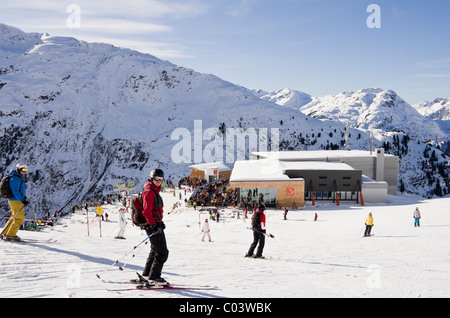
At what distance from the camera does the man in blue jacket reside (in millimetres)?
8516

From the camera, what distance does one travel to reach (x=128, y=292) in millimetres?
5602

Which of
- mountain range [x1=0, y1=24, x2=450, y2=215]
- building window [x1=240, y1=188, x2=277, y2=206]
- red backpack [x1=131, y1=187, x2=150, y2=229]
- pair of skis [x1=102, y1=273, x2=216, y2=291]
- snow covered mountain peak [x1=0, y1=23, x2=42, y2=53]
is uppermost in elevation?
snow covered mountain peak [x1=0, y1=23, x2=42, y2=53]

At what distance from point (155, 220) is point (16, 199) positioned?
5.24 m

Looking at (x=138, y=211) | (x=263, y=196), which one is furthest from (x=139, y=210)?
(x=263, y=196)

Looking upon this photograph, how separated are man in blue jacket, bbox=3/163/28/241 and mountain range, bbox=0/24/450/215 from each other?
6353 cm

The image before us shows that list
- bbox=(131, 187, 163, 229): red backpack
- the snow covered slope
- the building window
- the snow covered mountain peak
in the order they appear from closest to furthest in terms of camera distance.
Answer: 1. bbox=(131, 187, 163, 229): red backpack
2. the building window
3. the snow covered slope
4. the snow covered mountain peak

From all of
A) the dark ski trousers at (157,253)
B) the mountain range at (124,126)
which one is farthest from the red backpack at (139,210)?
the mountain range at (124,126)

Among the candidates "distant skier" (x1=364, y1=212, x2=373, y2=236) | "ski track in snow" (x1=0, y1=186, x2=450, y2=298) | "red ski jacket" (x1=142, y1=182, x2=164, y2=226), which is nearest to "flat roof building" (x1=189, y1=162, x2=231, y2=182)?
"distant skier" (x1=364, y1=212, x2=373, y2=236)

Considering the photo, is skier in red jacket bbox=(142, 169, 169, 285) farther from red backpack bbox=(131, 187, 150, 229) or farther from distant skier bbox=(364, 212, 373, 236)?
distant skier bbox=(364, 212, 373, 236)

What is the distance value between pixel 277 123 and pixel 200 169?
2554 inches

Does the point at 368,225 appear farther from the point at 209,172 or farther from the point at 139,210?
the point at 209,172
